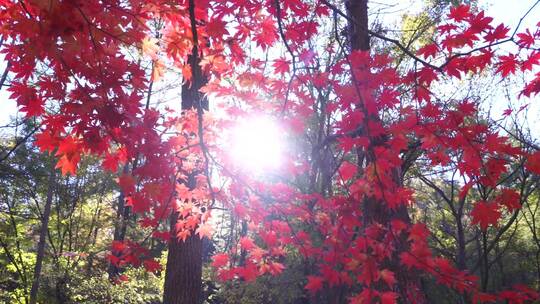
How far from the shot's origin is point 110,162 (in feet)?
11.7

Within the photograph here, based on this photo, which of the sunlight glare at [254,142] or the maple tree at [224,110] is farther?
the sunlight glare at [254,142]

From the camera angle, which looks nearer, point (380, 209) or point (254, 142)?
point (254, 142)

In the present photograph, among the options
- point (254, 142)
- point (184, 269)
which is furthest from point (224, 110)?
point (184, 269)

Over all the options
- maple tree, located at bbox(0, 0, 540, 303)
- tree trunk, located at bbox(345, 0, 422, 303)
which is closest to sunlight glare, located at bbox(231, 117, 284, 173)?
maple tree, located at bbox(0, 0, 540, 303)

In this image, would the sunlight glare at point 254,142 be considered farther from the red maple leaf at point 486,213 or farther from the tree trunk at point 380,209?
the red maple leaf at point 486,213

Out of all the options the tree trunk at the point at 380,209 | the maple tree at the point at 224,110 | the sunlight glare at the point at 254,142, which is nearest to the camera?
the maple tree at the point at 224,110

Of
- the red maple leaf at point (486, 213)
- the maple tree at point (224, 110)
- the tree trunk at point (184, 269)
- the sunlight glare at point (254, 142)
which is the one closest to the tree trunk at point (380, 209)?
the maple tree at point (224, 110)

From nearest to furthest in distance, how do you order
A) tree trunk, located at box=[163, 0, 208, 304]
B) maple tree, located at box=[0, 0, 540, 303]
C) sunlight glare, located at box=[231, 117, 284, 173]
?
1. maple tree, located at box=[0, 0, 540, 303]
2. sunlight glare, located at box=[231, 117, 284, 173]
3. tree trunk, located at box=[163, 0, 208, 304]

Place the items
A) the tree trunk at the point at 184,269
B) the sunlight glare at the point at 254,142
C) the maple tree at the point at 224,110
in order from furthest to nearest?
1. the tree trunk at the point at 184,269
2. the sunlight glare at the point at 254,142
3. the maple tree at the point at 224,110

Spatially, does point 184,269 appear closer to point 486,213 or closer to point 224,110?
point 224,110

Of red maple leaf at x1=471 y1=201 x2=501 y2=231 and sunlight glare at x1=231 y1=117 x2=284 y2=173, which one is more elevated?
sunlight glare at x1=231 y1=117 x2=284 y2=173

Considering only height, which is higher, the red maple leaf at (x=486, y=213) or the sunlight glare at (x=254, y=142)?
the sunlight glare at (x=254, y=142)

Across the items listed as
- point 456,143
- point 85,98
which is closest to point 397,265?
point 456,143

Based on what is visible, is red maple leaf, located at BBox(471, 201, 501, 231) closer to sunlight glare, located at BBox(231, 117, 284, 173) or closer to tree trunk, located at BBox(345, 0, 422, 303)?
tree trunk, located at BBox(345, 0, 422, 303)
